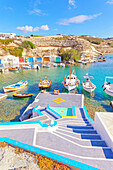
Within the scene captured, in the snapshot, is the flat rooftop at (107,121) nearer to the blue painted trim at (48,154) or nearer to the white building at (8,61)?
the blue painted trim at (48,154)

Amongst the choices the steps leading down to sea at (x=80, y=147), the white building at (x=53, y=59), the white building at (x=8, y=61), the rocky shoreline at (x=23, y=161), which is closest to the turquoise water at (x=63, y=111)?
the steps leading down to sea at (x=80, y=147)

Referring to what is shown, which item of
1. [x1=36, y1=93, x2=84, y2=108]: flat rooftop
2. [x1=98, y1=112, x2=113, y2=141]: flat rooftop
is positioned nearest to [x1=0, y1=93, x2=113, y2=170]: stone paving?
[x1=98, y1=112, x2=113, y2=141]: flat rooftop

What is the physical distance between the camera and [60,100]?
19047mm

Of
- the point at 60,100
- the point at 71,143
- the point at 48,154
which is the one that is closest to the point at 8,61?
the point at 60,100

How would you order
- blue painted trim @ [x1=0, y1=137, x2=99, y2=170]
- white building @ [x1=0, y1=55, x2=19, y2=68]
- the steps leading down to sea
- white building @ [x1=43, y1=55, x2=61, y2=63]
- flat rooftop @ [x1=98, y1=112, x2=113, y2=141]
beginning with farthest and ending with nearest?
white building @ [x1=43, y1=55, x2=61, y2=63] < white building @ [x1=0, y1=55, x2=19, y2=68] < flat rooftop @ [x1=98, y1=112, x2=113, y2=141] < the steps leading down to sea < blue painted trim @ [x1=0, y1=137, x2=99, y2=170]

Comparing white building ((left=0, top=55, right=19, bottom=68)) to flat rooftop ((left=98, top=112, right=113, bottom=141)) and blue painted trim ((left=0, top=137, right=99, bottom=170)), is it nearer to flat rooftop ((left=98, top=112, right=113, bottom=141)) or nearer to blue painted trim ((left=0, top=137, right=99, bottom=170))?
blue painted trim ((left=0, top=137, right=99, bottom=170))

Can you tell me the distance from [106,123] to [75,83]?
19.6 metres

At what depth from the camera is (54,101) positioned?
18734 mm

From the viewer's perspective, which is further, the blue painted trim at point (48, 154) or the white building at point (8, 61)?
the white building at point (8, 61)

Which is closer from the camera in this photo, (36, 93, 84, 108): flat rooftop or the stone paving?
the stone paving

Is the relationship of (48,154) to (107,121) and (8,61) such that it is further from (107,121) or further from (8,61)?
(8,61)

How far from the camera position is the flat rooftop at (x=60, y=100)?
694 inches

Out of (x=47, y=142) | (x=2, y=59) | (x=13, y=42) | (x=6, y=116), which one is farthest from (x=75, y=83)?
(x=13, y=42)

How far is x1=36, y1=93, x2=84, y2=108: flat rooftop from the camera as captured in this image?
1762 cm
